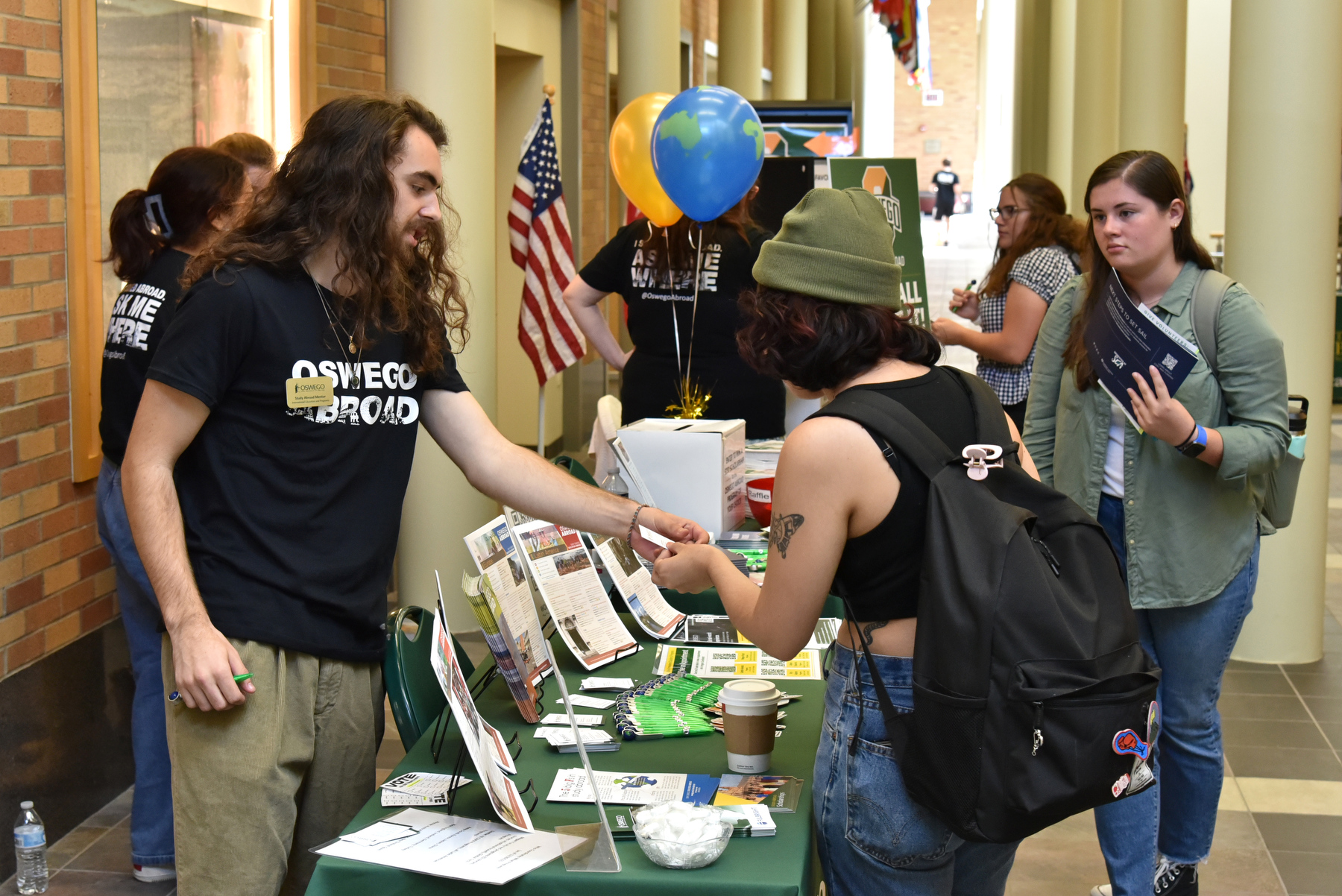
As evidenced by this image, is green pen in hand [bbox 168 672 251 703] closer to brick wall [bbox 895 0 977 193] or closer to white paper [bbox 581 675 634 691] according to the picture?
white paper [bbox 581 675 634 691]

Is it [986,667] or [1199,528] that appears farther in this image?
[1199,528]

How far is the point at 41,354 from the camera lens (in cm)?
334

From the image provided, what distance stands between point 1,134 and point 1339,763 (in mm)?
4269

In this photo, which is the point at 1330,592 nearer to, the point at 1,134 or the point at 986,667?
the point at 986,667

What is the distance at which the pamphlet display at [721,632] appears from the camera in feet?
9.15

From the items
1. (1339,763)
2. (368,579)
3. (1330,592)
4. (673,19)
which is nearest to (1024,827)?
(368,579)

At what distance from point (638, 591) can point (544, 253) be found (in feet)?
9.74

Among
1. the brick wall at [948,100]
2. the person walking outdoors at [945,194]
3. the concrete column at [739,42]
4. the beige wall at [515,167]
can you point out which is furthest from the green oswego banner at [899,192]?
the brick wall at [948,100]

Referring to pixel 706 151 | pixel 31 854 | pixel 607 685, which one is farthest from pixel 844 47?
pixel 607 685

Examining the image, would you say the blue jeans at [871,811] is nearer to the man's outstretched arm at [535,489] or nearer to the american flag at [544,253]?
the man's outstretched arm at [535,489]

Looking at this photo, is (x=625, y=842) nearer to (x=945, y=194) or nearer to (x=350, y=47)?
(x=350, y=47)

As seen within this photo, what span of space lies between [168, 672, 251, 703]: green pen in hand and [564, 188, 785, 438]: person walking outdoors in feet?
8.15

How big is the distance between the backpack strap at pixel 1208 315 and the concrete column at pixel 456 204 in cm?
274

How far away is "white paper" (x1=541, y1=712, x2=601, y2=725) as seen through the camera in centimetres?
227
